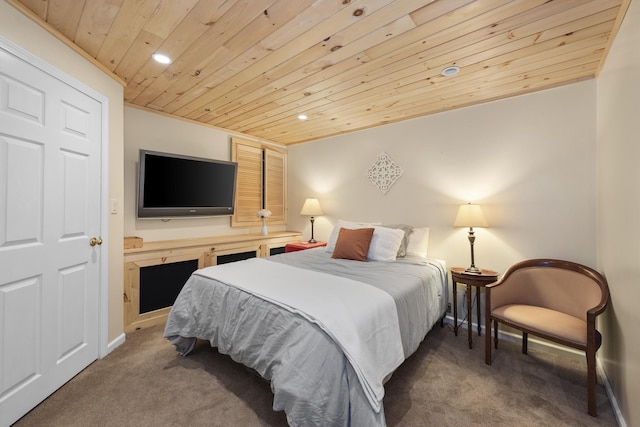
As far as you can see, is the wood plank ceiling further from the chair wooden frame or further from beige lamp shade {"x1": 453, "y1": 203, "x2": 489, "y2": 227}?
the chair wooden frame

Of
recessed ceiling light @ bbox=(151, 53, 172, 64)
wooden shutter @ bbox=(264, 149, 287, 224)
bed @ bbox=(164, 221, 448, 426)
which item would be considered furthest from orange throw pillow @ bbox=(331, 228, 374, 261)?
recessed ceiling light @ bbox=(151, 53, 172, 64)

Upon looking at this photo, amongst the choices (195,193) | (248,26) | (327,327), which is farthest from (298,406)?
(195,193)

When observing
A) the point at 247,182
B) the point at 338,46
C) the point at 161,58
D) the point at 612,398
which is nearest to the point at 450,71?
the point at 338,46

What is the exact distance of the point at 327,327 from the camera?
138 cm

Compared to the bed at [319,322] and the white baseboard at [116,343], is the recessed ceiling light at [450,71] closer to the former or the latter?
the bed at [319,322]

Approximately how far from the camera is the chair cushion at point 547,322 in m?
1.75

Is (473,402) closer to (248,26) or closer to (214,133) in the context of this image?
(248,26)

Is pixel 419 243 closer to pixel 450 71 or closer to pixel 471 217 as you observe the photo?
pixel 471 217

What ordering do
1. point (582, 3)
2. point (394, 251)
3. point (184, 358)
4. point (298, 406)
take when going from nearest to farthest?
point (298, 406) → point (582, 3) → point (184, 358) → point (394, 251)

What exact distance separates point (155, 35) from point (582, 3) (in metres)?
2.56

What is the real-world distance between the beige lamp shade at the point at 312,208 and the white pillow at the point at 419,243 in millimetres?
1575

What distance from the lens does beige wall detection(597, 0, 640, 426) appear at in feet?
4.50

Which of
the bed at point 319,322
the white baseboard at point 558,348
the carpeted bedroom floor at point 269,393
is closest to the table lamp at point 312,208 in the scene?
the bed at point 319,322

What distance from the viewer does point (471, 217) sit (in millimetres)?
2588
